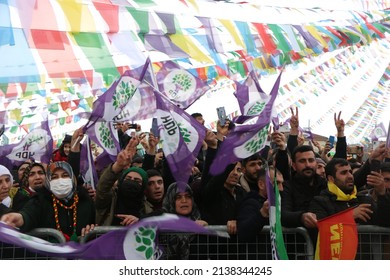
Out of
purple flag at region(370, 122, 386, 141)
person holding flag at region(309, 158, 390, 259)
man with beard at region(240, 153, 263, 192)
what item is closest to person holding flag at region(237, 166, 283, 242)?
person holding flag at region(309, 158, 390, 259)

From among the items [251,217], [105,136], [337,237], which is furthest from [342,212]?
[105,136]

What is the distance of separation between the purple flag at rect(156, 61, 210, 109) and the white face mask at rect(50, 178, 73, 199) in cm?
416

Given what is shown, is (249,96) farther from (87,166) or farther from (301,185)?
(301,185)

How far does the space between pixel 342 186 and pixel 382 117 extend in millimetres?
12612

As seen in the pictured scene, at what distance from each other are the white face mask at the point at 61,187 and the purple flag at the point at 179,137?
105 cm

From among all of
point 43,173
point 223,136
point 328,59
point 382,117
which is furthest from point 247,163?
point 382,117

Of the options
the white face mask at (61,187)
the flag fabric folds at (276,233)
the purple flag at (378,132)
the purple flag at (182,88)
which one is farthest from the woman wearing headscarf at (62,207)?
the purple flag at (378,132)

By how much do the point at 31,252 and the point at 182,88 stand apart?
5153 mm

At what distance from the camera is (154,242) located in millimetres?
5777

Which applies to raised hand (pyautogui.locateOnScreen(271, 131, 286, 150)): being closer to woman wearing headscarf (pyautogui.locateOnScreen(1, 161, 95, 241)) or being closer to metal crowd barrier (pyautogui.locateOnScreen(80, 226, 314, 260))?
metal crowd barrier (pyautogui.locateOnScreen(80, 226, 314, 260))

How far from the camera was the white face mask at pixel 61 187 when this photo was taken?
6.55 m

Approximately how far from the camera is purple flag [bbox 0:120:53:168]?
34.2 feet
